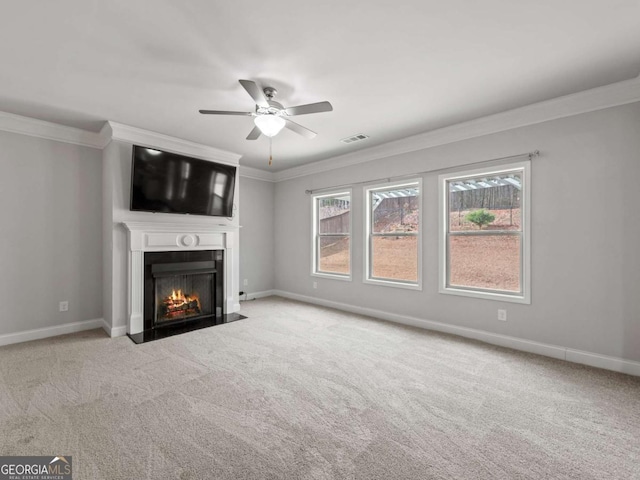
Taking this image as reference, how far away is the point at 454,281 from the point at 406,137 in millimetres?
2094

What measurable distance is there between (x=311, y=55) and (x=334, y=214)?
3.29 m

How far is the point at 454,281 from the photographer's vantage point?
387 centimetres

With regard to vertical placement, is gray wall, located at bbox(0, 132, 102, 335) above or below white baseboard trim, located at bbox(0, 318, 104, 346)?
above

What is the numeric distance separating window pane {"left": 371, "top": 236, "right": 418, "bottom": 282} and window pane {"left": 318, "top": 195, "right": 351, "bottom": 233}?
714 millimetres

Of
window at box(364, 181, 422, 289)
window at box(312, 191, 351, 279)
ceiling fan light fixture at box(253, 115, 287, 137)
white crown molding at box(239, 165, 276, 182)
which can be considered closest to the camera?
ceiling fan light fixture at box(253, 115, 287, 137)

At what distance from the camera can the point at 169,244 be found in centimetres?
409

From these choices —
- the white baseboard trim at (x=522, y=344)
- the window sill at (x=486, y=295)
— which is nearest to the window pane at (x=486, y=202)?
the window sill at (x=486, y=295)

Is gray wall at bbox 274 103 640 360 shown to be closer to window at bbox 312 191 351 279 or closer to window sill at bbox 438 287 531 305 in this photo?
window sill at bbox 438 287 531 305

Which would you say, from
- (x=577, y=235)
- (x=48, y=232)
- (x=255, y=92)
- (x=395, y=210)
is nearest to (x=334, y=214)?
(x=395, y=210)

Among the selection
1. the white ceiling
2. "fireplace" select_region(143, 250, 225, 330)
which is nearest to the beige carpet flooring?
"fireplace" select_region(143, 250, 225, 330)

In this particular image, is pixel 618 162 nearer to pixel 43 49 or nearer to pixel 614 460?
pixel 614 460

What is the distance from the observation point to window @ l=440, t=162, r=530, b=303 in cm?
334

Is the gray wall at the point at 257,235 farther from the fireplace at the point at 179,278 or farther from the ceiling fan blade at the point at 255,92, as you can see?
the ceiling fan blade at the point at 255,92

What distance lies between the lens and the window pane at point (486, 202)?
3424 mm
